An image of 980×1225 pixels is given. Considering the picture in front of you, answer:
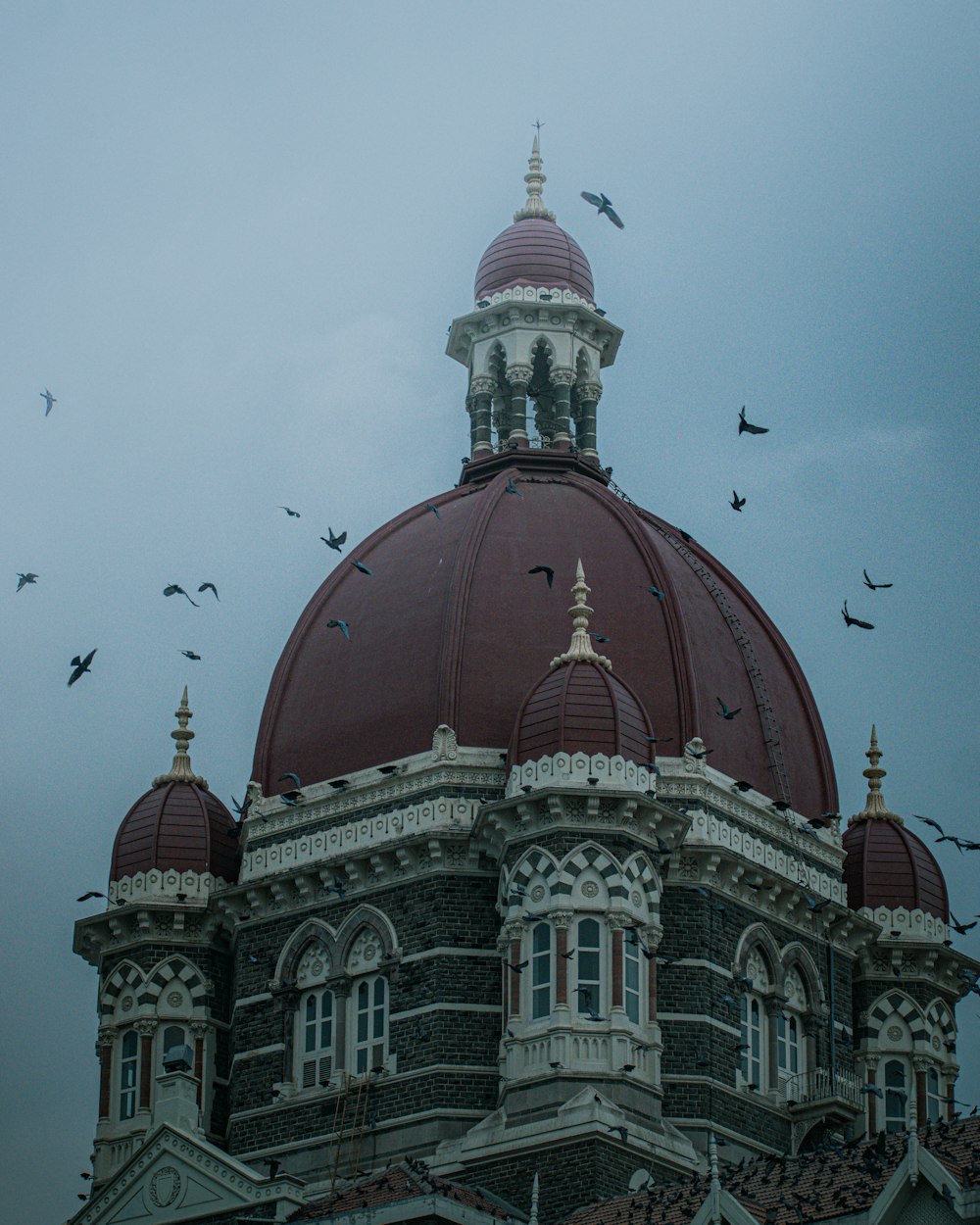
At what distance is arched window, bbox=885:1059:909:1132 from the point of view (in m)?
59.9

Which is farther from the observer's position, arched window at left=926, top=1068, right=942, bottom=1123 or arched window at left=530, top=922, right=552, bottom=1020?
arched window at left=926, top=1068, right=942, bottom=1123

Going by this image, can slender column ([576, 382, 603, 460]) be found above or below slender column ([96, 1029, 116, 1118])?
above

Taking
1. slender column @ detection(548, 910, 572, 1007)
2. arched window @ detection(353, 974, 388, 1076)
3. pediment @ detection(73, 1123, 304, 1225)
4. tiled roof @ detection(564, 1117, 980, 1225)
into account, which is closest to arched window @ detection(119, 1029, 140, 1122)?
pediment @ detection(73, 1123, 304, 1225)

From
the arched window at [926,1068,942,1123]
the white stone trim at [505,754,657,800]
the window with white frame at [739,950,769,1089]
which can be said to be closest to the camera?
the white stone trim at [505,754,657,800]

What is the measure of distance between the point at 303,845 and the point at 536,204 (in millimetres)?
18946

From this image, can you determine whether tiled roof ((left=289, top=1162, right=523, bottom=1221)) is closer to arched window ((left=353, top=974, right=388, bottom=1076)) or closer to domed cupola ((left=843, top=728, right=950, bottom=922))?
arched window ((left=353, top=974, right=388, bottom=1076))

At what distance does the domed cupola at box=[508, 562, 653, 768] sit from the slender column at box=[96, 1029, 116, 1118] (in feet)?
35.7

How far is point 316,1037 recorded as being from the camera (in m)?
57.1

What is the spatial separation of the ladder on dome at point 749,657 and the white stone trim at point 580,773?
20.2 ft

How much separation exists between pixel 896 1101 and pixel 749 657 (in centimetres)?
950

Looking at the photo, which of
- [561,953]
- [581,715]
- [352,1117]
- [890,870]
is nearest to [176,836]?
[352,1117]

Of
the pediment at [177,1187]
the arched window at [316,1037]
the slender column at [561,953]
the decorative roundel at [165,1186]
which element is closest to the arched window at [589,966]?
the slender column at [561,953]

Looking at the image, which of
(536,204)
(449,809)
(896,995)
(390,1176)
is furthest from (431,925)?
(536,204)

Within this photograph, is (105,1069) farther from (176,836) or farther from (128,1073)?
(176,836)
